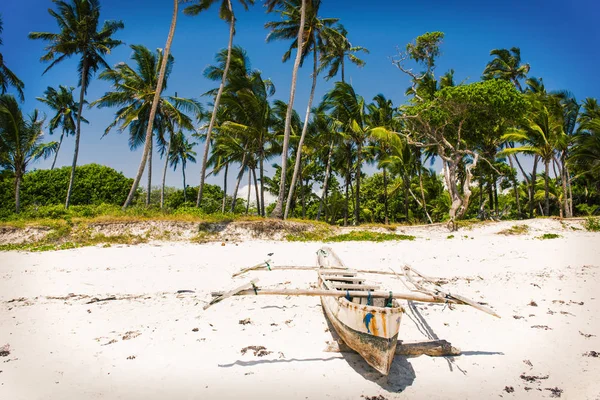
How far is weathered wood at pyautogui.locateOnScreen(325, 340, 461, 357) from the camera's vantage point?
3.66 meters

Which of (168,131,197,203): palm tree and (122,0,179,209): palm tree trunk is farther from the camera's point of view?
(168,131,197,203): palm tree

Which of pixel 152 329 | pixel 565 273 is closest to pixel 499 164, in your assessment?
pixel 565 273

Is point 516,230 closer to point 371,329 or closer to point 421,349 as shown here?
point 421,349

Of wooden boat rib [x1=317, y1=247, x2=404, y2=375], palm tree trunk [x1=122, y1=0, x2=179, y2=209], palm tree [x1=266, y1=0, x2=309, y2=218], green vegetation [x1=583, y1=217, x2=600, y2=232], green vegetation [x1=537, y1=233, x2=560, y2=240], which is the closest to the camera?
wooden boat rib [x1=317, y1=247, x2=404, y2=375]

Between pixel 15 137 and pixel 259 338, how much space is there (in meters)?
19.8

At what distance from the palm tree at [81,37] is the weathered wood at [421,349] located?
61.4 feet

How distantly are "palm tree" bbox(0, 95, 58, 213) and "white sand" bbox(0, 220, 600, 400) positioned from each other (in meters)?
12.7

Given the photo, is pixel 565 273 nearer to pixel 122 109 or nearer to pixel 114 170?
pixel 122 109

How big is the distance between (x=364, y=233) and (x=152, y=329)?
10007 millimetres

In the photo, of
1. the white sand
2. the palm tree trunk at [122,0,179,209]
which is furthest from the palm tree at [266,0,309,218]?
the white sand

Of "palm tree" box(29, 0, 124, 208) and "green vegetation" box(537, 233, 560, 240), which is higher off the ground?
"palm tree" box(29, 0, 124, 208)

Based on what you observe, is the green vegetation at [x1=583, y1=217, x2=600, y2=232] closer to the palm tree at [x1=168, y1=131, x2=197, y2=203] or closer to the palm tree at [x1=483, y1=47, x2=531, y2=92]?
the palm tree at [x1=483, y1=47, x2=531, y2=92]

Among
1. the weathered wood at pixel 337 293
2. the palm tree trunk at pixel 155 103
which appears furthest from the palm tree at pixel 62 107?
the weathered wood at pixel 337 293

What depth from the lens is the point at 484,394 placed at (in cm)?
313
